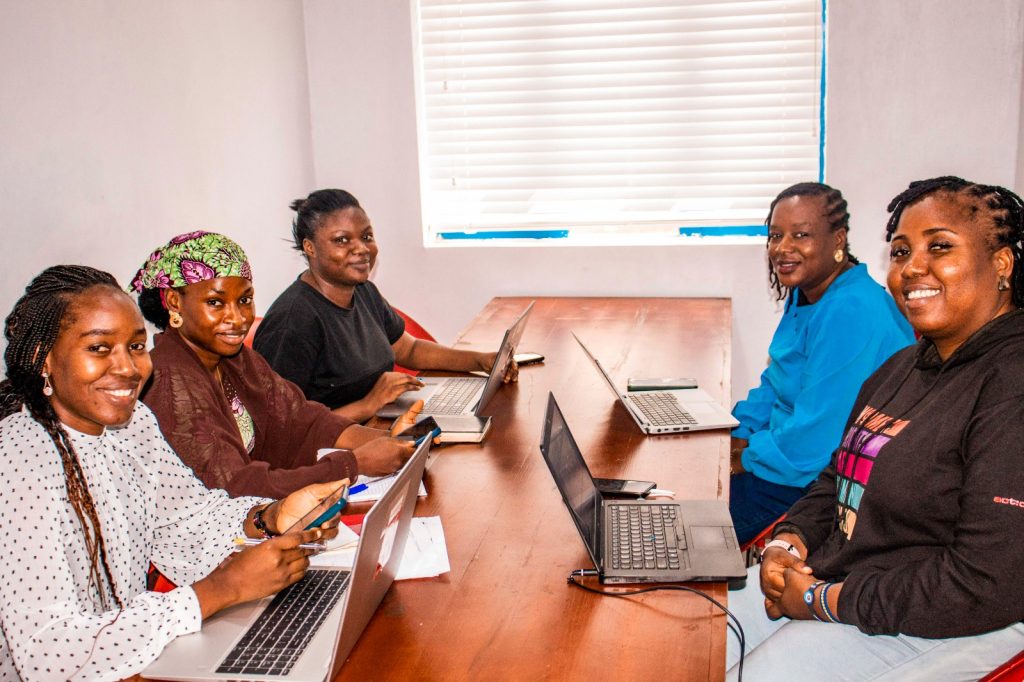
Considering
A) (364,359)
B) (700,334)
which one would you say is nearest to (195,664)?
(364,359)

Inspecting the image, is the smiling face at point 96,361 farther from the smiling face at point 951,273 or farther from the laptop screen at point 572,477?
the smiling face at point 951,273

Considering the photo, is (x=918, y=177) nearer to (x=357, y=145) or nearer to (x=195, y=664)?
(x=357, y=145)

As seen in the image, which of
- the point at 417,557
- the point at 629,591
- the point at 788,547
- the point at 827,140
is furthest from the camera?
the point at 827,140

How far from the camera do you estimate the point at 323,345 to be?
108 inches

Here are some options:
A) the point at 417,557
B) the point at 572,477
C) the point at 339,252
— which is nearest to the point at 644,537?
the point at 572,477

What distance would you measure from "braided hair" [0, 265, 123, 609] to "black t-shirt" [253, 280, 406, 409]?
116 centimetres

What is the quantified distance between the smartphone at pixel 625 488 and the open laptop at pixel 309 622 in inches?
20.9

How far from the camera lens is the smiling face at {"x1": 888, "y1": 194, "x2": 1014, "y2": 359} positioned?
62.8 inches

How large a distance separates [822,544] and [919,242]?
0.62 meters

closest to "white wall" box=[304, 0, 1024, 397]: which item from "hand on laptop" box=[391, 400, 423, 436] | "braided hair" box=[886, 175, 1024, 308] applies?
"hand on laptop" box=[391, 400, 423, 436]

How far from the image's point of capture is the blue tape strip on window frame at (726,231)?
4.21 metres

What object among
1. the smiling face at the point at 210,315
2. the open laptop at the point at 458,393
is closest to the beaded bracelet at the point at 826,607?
the open laptop at the point at 458,393

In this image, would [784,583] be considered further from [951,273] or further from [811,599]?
[951,273]

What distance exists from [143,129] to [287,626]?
2.12 metres
